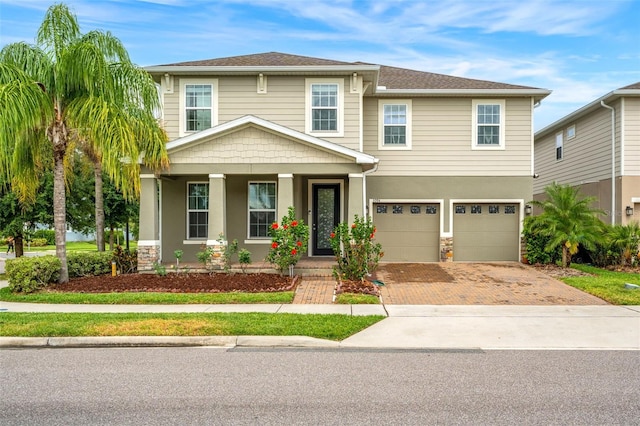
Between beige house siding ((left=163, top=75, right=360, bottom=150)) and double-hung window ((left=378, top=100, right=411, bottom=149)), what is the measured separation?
299 cm

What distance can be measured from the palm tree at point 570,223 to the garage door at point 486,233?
1.95 m

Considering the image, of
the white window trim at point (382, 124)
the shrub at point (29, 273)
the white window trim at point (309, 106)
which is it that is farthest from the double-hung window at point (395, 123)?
the shrub at point (29, 273)

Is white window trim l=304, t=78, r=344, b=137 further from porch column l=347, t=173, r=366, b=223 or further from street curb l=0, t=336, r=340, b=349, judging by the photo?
street curb l=0, t=336, r=340, b=349

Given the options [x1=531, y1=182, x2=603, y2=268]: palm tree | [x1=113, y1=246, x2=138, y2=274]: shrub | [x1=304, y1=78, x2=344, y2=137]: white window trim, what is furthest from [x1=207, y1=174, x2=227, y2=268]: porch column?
[x1=531, y1=182, x2=603, y2=268]: palm tree

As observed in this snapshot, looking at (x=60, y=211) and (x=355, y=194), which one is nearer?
(x=60, y=211)

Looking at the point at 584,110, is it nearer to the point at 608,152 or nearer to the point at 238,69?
the point at 608,152

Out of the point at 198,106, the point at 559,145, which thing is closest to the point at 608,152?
the point at 559,145

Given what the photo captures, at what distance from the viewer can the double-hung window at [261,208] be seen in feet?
47.9

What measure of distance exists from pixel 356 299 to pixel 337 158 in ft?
14.6

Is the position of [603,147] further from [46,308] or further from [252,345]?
[46,308]

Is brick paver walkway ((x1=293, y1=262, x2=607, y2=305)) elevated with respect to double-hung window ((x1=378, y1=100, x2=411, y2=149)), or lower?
lower

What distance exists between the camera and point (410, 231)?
51.9 ft

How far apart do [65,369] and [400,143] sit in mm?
12415

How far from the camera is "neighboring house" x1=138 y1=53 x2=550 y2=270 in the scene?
12.6 metres
